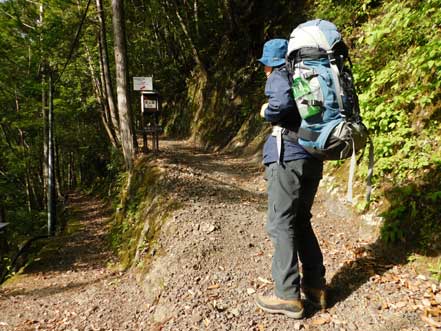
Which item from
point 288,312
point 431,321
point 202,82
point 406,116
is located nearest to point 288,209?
point 288,312

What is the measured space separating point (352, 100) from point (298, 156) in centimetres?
55

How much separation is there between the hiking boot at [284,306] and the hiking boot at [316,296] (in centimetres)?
21

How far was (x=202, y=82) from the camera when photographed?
51.4 ft

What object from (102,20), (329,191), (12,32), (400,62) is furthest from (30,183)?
(400,62)

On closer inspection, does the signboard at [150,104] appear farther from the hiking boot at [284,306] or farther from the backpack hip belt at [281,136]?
the hiking boot at [284,306]

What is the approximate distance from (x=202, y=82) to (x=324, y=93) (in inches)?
552

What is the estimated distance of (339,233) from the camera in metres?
4.25

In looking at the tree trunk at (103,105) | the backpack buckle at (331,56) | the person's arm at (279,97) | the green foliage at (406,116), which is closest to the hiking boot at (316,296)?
the green foliage at (406,116)

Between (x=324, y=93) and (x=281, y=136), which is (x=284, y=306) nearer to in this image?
(x=281, y=136)

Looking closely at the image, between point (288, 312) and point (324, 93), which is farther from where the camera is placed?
point (288, 312)

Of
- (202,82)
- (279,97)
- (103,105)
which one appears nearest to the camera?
(279,97)

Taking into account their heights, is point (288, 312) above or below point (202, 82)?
below

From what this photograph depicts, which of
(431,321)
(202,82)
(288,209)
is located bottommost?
(431,321)

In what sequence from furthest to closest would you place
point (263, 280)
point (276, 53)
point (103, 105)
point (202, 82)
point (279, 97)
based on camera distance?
point (202, 82)
point (103, 105)
point (263, 280)
point (276, 53)
point (279, 97)
